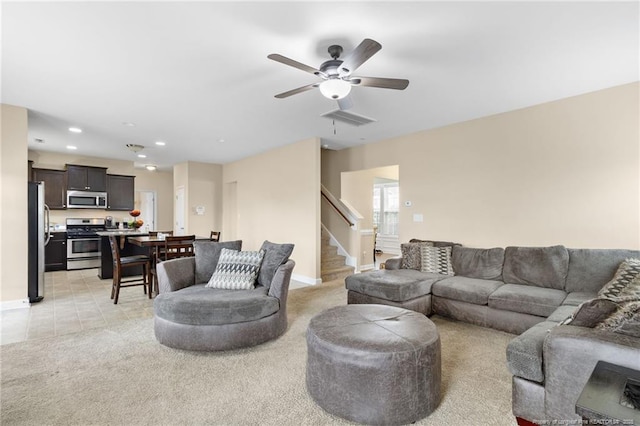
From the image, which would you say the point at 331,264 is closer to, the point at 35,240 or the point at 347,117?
the point at 347,117

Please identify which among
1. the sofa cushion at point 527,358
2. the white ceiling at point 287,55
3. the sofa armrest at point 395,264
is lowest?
the sofa cushion at point 527,358

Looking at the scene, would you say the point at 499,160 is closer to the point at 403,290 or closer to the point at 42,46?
the point at 403,290

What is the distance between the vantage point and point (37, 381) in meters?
2.32

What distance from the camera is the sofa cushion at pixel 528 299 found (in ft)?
9.81

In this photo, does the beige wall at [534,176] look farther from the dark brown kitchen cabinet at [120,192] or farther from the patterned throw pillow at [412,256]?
the dark brown kitchen cabinet at [120,192]

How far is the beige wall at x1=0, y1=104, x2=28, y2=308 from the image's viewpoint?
13.3 ft

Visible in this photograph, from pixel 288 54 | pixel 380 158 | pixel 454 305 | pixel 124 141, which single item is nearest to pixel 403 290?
pixel 454 305

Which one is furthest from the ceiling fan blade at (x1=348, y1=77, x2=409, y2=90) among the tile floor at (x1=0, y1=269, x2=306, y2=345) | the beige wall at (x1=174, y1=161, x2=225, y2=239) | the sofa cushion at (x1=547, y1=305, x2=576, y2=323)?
the beige wall at (x1=174, y1=161, x2=225, y2=239)

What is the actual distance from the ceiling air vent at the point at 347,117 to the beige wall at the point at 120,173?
648cm

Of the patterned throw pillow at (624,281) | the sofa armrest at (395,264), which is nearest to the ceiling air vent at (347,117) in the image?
the sofa armrest at (395,264)

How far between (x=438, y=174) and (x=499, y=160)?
91 centimetres

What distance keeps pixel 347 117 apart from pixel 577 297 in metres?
3.37

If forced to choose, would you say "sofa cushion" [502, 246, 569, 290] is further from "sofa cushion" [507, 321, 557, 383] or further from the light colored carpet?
"sofa cushion" [507, 321, 557, 383]

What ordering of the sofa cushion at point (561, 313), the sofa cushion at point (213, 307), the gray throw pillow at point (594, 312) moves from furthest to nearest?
the sofa cushion at point (213, 307) → the sofa cushion at point (561, 313) → the gray throw pillow at point (594, 312)
